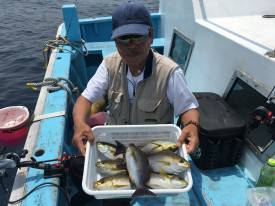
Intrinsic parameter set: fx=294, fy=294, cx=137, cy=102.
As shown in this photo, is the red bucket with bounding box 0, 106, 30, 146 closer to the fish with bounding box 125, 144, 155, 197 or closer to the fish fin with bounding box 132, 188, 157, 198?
the fish with bounding box 125, 144, 155, 197

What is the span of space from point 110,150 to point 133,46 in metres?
0.91

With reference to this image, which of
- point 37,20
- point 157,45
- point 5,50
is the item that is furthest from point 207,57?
point 37,20

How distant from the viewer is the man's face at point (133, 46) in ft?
8.21

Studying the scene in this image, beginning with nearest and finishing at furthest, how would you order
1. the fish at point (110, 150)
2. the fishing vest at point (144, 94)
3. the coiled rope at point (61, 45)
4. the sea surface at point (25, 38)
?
1. the fish at point (110, 150)
2. the fishing vest at point (144, 94)
3. the coiled rope at point (61, 45)
4. the sea surface at point (25, 38)

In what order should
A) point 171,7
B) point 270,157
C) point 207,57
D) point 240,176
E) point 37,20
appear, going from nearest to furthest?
1. point 270,157
2. point 240,176
3. point 207,57
4. point 171,7
5. point 37,20

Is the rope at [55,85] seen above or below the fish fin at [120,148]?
below

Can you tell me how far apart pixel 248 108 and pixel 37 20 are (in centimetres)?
1364

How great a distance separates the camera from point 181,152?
2.38 m

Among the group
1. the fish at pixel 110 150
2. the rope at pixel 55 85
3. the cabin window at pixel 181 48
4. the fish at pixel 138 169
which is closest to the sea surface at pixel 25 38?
the rope at pixel 55 85

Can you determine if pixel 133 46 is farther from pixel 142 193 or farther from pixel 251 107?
pixel 251 107

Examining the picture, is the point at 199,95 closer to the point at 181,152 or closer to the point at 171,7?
the point at 181,152

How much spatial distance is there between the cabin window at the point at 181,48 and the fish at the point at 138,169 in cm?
275

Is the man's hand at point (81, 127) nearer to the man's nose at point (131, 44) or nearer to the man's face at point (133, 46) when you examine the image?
the man's face at point (133, 46)

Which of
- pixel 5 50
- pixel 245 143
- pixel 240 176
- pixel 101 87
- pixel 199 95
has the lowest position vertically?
pixel 5 50
